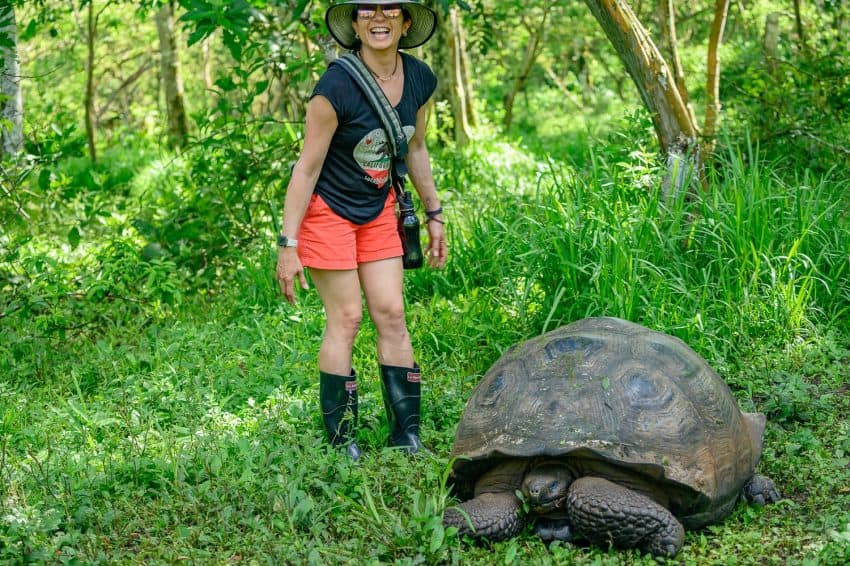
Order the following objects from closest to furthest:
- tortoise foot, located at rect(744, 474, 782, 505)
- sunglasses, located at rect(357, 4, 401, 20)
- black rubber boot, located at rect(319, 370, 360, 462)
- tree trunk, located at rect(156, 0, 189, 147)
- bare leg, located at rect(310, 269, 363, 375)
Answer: tortoise foot, located at rect(744, 474, 782, 505) → sunglasses, located at rect(357, 4, 401, 20) → bare leg, located at rect(310, 269, 363, 375) → black rubber boot, located at rect(319, 370, 360, 462) → tree trunk, located at rect(156, 0, 189, 147)

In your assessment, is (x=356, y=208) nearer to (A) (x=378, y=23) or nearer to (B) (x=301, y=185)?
(B) (x=301, y=185)

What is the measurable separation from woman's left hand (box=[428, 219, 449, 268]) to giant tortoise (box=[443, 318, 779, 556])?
3.15ft

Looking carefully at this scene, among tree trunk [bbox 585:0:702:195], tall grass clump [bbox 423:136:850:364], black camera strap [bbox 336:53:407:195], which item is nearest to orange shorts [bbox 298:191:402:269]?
black camera strap [bbox 336:53:407:195]

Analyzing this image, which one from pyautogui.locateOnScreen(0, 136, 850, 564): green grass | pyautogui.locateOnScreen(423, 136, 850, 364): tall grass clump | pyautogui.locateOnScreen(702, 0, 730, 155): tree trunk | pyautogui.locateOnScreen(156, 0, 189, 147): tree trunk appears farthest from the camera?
pyautogui.locateOnScreen(156, 0, 189, 147): tree trunk

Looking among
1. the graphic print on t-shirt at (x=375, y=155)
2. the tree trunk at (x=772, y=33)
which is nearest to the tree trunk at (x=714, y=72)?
the tree trunk at (x=772, y=33)

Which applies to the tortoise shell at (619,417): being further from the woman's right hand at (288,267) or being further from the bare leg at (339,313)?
the woman's right hand at (288,267)

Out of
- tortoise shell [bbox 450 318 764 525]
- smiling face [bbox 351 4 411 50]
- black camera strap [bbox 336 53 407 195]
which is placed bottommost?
tortoise shell [bbox 450 318 764 525]

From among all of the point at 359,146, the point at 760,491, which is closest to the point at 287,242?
the point at 359,146

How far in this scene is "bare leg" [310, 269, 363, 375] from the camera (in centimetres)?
411

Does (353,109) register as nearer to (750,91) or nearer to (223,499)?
(223,499)

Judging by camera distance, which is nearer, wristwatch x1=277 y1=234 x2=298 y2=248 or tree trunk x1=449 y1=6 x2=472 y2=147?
wristwatch x1=277 y1=234 x2=298 y2=248

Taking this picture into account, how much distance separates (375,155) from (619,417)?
1.52 m

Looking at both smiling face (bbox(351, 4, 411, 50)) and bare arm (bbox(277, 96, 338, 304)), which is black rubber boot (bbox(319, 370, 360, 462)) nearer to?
bare arm (bbox(277, 96, 338, 304))

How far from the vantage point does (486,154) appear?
9.81 metres
